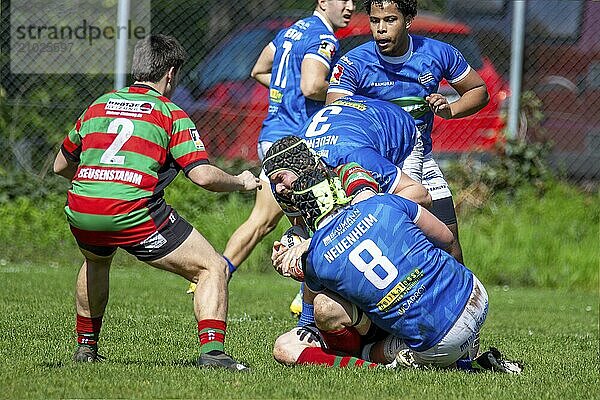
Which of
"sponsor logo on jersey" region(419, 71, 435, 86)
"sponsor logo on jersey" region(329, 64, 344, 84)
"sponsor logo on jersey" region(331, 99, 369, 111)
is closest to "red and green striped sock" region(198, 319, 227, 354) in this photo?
"sponsor logo on jersey" region(331, 99, 369, 111)

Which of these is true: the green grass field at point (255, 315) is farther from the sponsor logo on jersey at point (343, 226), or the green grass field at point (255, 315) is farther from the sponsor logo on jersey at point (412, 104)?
the sponsor logo on jersey at point (412, 104)

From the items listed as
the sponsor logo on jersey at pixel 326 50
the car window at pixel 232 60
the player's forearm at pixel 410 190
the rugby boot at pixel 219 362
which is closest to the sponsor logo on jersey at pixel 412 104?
the player's forearm at pixel 410 190

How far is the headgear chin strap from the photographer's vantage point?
16.7 feet

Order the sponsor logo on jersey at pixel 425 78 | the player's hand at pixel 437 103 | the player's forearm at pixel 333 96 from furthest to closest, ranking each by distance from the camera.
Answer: the sponsor logo on jersey at pixel 425 78, the player's forearm at pixel 333 96, the player's hand at pixel 437 103

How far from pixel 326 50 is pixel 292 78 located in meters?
0.43

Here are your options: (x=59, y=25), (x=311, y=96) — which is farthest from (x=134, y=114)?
(x=59, y=25)

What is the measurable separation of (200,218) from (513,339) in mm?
5243

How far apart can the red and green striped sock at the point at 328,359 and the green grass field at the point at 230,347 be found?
156mm

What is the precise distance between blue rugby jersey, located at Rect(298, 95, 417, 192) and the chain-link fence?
19.4 ft

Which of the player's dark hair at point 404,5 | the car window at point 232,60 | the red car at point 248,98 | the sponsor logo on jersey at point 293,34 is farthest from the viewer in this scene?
the car window at point 232,60

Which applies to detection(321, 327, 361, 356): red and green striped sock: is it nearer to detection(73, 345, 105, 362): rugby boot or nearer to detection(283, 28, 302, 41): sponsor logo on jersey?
detection(73, 345, 105, 362): rugby boot

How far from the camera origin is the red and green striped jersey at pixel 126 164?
16.8ft

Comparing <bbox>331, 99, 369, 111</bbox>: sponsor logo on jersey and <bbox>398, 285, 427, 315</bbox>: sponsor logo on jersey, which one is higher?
<bbox>331, 99, 369, 111</bbox>: sponsor logo on jersey

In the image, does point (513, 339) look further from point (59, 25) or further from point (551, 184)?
point (59, 25)
